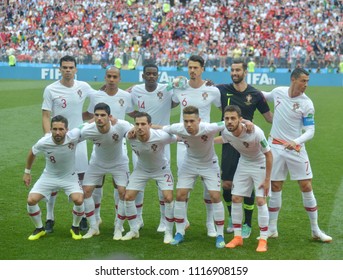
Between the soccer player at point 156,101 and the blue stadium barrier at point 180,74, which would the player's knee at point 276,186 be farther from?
the blue stadium barrier at point 180,74

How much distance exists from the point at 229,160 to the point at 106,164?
1.65 metres

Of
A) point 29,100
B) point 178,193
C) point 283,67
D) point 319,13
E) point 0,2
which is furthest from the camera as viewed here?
point 0,2

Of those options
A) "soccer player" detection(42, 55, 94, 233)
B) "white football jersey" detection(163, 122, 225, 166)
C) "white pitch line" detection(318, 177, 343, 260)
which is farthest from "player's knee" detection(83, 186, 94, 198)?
"white pitch line" detection(318, 177, 343, 260)

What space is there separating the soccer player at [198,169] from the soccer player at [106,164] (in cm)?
69

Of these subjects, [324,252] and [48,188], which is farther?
[48,188]

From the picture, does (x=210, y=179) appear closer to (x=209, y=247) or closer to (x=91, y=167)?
(x=209, y=247)

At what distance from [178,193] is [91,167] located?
1279 mm

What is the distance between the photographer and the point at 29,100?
2627cm

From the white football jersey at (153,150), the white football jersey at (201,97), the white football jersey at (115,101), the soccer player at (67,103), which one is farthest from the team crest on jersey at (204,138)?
the soccer player at (67,103)

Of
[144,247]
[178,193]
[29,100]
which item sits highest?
[178,193]

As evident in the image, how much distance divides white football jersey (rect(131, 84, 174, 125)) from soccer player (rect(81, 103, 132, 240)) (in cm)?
74

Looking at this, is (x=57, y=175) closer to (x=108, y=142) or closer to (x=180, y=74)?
(x=108, y=142)

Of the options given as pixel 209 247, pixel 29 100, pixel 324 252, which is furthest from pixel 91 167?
pixel 29 100

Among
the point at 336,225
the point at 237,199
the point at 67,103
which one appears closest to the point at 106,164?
the point at 67,103
